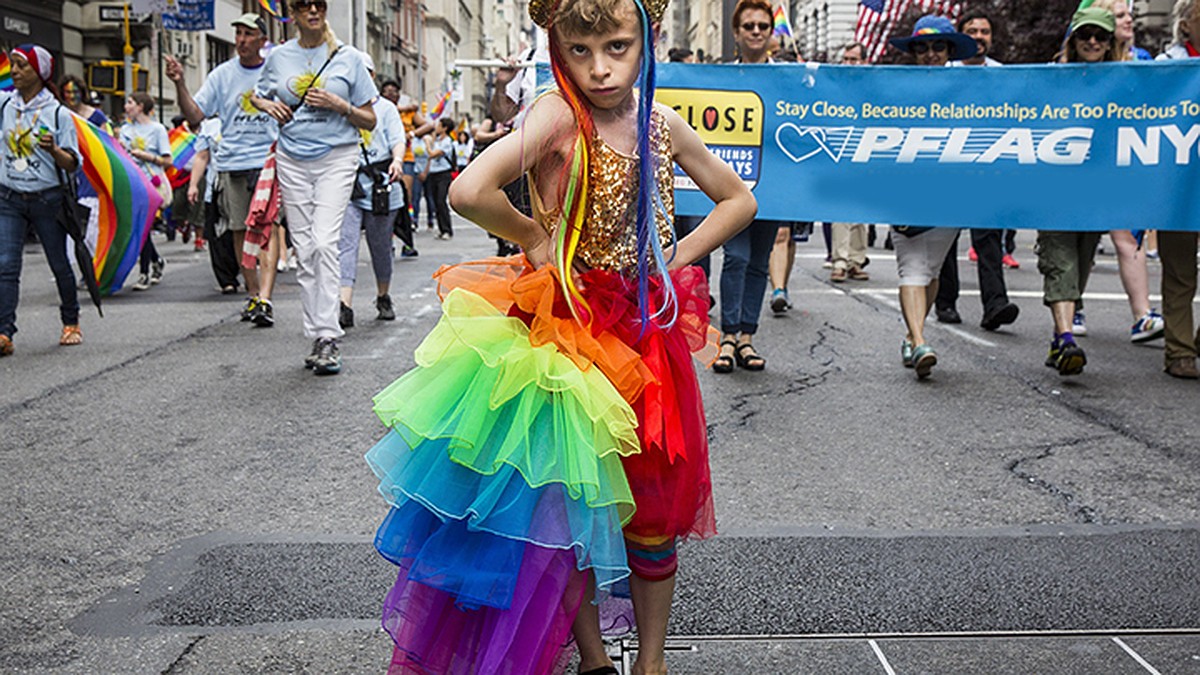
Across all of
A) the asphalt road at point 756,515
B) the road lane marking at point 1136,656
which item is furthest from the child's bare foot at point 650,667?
the road lane marking at point 1136,656

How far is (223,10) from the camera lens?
40.2m

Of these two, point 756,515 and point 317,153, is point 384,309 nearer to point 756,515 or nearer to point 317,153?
point 317,153

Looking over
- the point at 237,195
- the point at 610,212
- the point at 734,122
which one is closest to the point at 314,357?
the point at 734,122

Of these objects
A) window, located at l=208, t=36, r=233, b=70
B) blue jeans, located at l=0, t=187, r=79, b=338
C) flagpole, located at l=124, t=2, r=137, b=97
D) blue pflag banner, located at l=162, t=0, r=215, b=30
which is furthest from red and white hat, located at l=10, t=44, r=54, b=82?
window, located at l=208, t=36, r=233, b=70

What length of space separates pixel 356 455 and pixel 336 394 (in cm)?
144

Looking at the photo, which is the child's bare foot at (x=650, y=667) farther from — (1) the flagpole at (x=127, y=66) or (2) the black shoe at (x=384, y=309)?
(1) the flagpole at (x=127, y=66)

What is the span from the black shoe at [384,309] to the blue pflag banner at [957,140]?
3100 mm

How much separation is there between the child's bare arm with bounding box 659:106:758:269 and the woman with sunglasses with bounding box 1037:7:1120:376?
4.53 m

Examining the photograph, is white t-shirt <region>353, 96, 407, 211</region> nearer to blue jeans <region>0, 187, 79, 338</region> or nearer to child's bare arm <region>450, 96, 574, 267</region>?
blue jeans <region>0, 187, 79, 338</region>

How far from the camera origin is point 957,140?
800cm

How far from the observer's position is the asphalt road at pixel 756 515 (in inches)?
133

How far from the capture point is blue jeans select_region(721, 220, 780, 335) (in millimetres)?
7602

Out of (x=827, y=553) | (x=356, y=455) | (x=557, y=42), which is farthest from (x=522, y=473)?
(x=356, y=455)

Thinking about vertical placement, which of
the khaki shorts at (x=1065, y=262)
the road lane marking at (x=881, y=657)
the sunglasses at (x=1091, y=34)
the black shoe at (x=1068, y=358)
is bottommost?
the road lane marking at (x=881, y=657)
